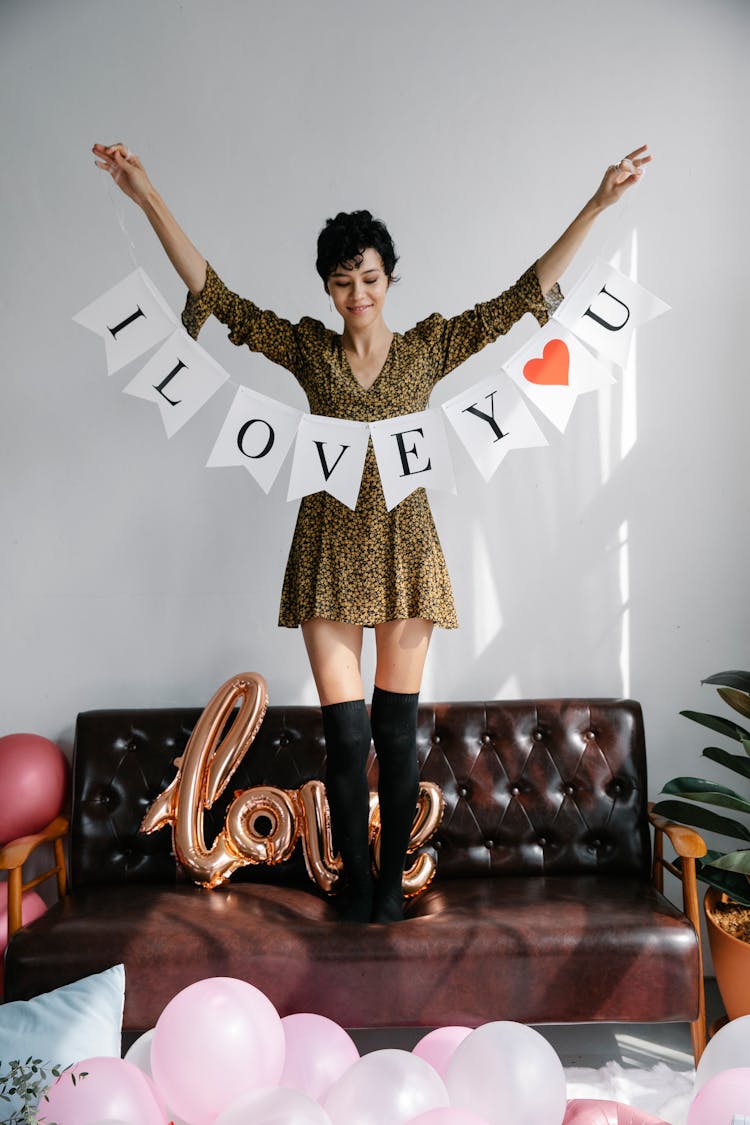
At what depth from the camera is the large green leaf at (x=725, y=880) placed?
2.31m

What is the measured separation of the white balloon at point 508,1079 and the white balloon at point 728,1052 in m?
0.26

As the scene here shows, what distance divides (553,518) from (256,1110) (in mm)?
1899

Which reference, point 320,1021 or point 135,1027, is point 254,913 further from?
point 320,1021

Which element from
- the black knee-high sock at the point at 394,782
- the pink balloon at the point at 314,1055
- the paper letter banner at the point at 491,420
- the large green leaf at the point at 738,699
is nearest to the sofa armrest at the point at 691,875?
the large green leaf at the point at 738,699

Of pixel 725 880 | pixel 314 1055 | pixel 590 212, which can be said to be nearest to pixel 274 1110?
pixel 314 1055

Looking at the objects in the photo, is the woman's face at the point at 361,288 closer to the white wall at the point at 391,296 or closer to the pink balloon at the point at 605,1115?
the white wall at the point at 391,296

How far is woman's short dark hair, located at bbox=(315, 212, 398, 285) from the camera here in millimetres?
2105

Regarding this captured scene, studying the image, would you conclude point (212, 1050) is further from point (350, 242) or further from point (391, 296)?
point (391, 296)

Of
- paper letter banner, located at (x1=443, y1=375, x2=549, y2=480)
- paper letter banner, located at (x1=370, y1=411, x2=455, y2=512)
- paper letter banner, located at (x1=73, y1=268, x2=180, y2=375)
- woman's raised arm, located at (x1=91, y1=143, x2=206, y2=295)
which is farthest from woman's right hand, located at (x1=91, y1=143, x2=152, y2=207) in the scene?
paper letter banner, located at (x1=443, y1=375, x2=549, y2=480)

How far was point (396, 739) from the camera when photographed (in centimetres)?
221

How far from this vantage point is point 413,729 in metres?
2.23

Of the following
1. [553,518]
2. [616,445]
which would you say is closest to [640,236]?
[616,445]

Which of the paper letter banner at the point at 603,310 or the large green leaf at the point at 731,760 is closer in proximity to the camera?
the paper letter banner at the point at 603,310

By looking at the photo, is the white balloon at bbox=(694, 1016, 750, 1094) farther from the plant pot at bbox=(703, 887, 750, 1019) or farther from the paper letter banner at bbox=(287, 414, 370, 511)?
the paper letter banner at bbox=(287, 414, 370, 511)
